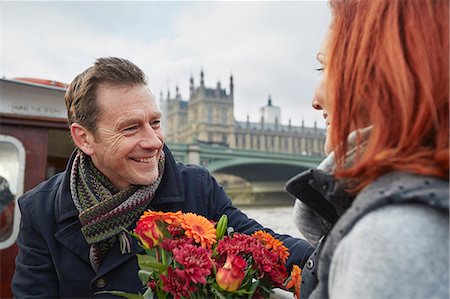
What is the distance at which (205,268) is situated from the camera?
2.29 feet

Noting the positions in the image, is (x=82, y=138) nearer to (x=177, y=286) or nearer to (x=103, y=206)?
(x=103, y=206)

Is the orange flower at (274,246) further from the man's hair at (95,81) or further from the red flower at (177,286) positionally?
the man's hair at (95,81)

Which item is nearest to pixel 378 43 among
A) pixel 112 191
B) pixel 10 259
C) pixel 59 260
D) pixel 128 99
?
pixel 128 99

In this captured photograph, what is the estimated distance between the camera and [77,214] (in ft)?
3.97

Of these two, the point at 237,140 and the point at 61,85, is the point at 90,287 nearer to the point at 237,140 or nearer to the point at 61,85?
the point at 61,85

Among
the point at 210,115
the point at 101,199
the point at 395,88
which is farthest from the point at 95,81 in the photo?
the point at 210,115

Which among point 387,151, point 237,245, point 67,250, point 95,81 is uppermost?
point 95,81

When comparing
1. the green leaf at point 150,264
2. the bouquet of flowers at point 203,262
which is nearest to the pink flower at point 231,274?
the bouquet of flowers at point 203,262

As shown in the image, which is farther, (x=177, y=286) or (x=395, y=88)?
(x=177, y=286)

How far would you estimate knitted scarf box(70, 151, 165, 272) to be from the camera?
1126mm

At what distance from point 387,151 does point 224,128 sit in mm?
45750

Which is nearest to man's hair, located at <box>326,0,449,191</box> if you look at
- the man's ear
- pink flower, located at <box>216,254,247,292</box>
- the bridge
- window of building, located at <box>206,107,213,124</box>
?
pink flower, located at <box>216,254,247,292</box>

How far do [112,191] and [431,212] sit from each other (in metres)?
0.95

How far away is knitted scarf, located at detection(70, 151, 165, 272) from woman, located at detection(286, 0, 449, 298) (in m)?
0.66
